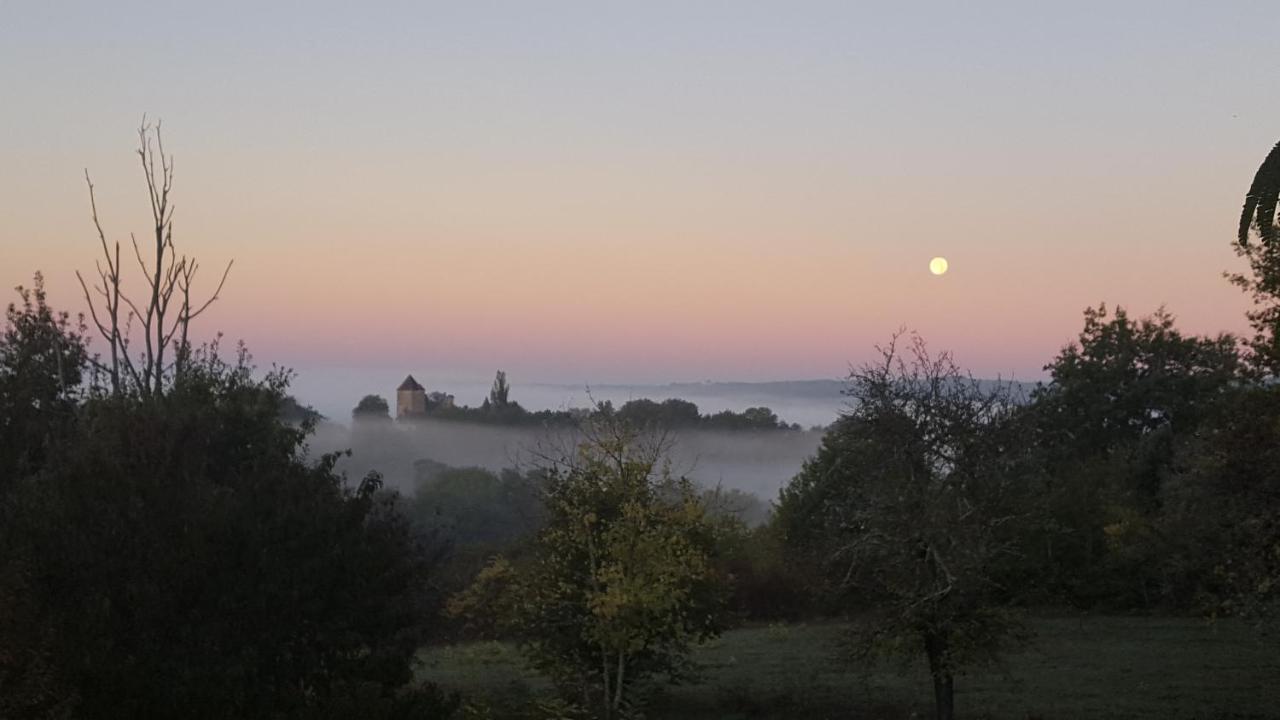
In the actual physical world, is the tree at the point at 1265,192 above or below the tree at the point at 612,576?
above

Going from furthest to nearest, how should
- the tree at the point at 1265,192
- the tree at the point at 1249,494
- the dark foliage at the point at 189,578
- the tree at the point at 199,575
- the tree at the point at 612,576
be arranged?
the tree at the point at 612,576
the tree at the point at 1249,494
the tree at the point at 199,575
the dark foliage at the point at 189,578
the tree at the point at 1265,192

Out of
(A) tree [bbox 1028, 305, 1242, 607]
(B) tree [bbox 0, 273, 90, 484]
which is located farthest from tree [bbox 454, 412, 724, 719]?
(A) tree [bbox 1028, 305, 1242, 607]

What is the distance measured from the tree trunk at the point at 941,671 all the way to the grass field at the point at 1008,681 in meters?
2.57

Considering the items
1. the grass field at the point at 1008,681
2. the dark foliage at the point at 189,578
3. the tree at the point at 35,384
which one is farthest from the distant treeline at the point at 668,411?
the dark foliage at the point at 189,578

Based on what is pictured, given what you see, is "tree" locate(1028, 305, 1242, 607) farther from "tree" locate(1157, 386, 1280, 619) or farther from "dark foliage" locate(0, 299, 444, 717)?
"dark foliage" locate(0, 299, 444, 717)

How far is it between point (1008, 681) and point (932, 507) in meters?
10.5

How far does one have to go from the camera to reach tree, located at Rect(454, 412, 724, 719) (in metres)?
19.4

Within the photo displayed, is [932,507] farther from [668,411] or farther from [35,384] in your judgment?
[668,411]

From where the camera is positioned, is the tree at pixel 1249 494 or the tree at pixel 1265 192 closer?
the tree at pixel 1265 192

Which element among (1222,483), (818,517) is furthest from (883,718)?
(818,517)

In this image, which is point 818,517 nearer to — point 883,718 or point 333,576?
point 883,718

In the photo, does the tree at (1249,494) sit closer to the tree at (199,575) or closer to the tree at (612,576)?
the tree at (612,576)

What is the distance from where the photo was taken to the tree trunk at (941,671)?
1980cm

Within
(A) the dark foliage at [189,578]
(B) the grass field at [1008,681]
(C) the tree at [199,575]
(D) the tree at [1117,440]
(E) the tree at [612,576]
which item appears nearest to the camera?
(A) the dark foliage at [189,578]
